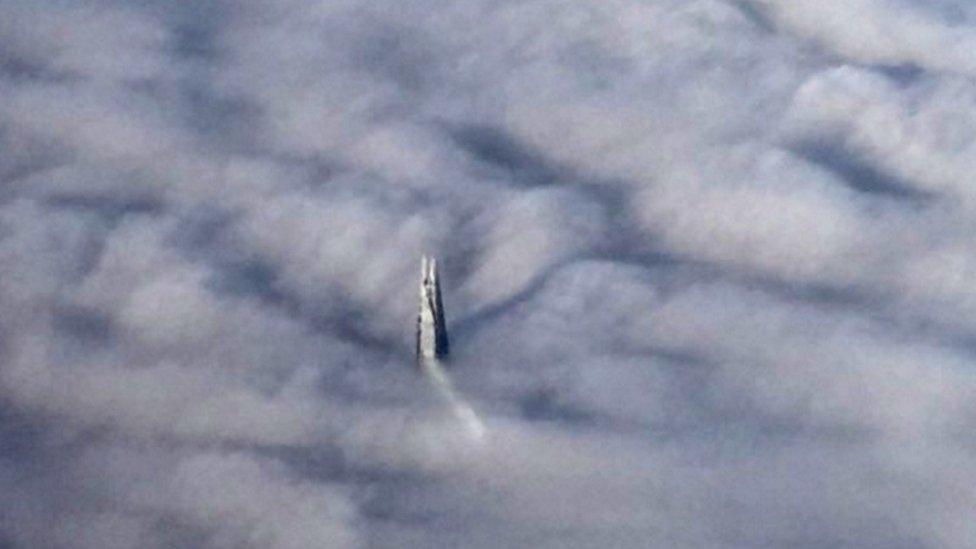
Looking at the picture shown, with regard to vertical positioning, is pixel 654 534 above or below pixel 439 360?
below

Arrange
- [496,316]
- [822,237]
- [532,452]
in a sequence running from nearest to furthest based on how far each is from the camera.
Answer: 1. [532,452]
2. [496,316]
3. [822,237]

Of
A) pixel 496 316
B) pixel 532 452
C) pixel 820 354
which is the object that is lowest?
pixel 532 452

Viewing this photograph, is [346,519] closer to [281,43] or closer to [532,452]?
[532,452]

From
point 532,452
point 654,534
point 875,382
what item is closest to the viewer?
point 654,534

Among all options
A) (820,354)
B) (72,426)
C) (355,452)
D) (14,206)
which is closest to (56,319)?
(72,426)

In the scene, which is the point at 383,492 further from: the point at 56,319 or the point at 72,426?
the point at 56,319

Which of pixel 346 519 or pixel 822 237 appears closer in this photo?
pixel 346 519

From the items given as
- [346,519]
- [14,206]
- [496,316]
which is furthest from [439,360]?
[14,206]
